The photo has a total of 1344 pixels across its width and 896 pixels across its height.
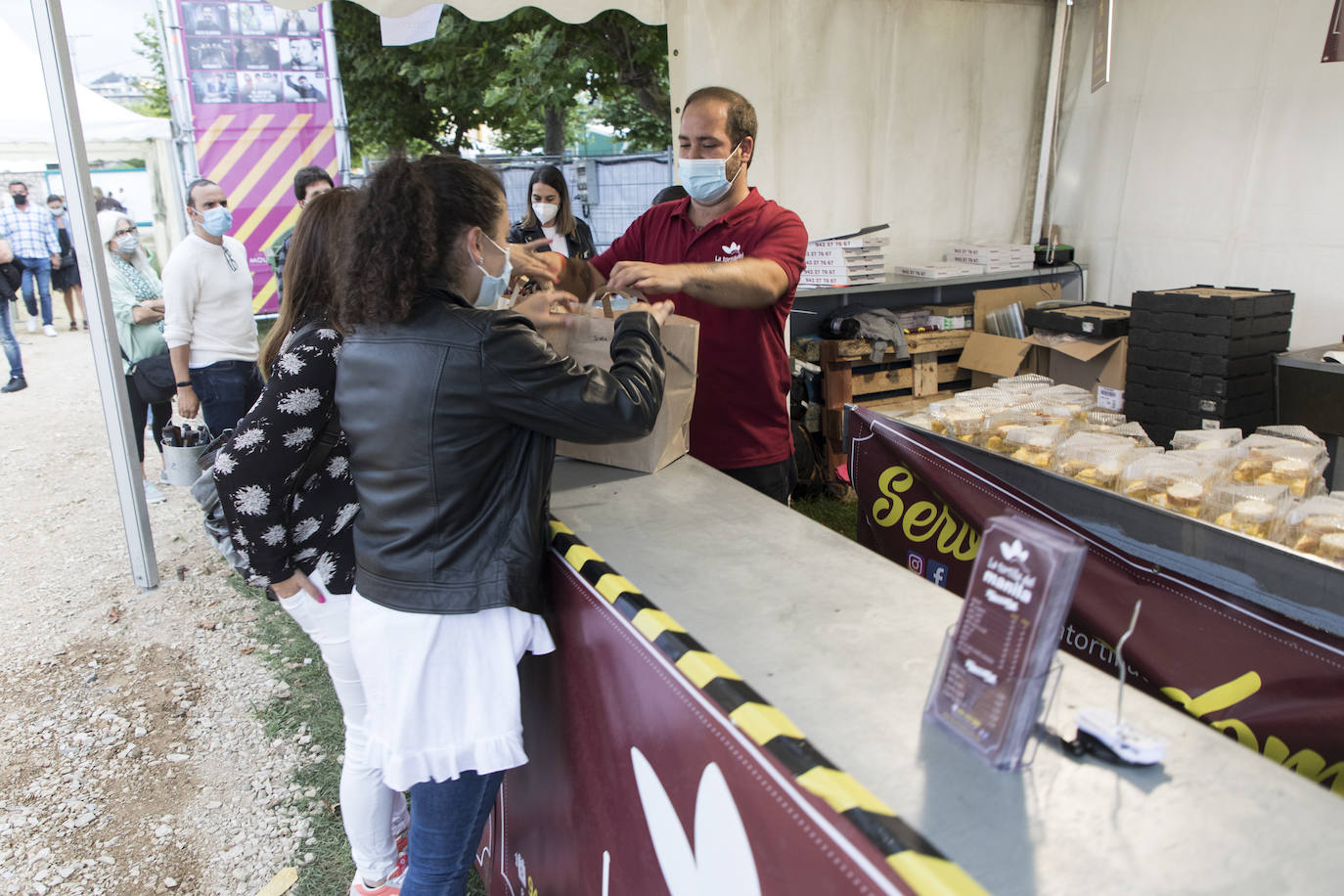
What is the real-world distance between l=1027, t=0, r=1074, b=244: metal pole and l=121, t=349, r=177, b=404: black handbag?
5535mm

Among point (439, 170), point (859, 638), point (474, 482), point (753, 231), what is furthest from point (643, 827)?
point (753, 231)

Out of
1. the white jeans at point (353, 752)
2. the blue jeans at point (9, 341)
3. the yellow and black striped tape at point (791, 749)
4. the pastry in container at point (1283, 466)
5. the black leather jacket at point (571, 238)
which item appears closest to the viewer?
the yellow and black striped tape at point (791, 749)

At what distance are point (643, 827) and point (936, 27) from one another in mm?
5311

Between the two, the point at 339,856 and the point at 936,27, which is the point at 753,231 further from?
the point at 936,27

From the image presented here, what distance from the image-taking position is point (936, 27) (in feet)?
17.5

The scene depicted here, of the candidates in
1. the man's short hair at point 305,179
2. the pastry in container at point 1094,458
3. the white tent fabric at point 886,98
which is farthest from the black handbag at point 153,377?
the pastry in container at point 1094,458

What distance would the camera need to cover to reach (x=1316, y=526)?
1.74 meters

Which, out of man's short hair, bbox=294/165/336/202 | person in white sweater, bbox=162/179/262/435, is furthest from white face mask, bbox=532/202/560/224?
person in white sweater, bbox=162/179/262/435

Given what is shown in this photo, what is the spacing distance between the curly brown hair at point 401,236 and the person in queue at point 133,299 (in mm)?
3732

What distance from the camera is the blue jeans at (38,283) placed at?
10.7m

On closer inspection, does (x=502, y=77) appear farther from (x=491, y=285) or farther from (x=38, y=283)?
(x=491, y=285)

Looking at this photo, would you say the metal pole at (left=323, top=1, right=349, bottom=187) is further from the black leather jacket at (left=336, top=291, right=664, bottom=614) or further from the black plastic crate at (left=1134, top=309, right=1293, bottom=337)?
the black leather jacket at (left=336, top=291, right=664, bottom=614)

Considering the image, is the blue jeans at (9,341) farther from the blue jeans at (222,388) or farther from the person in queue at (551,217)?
the person in queue at (551,217)

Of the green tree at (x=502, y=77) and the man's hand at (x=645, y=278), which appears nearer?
the man's hand at (x=645, y=278)
